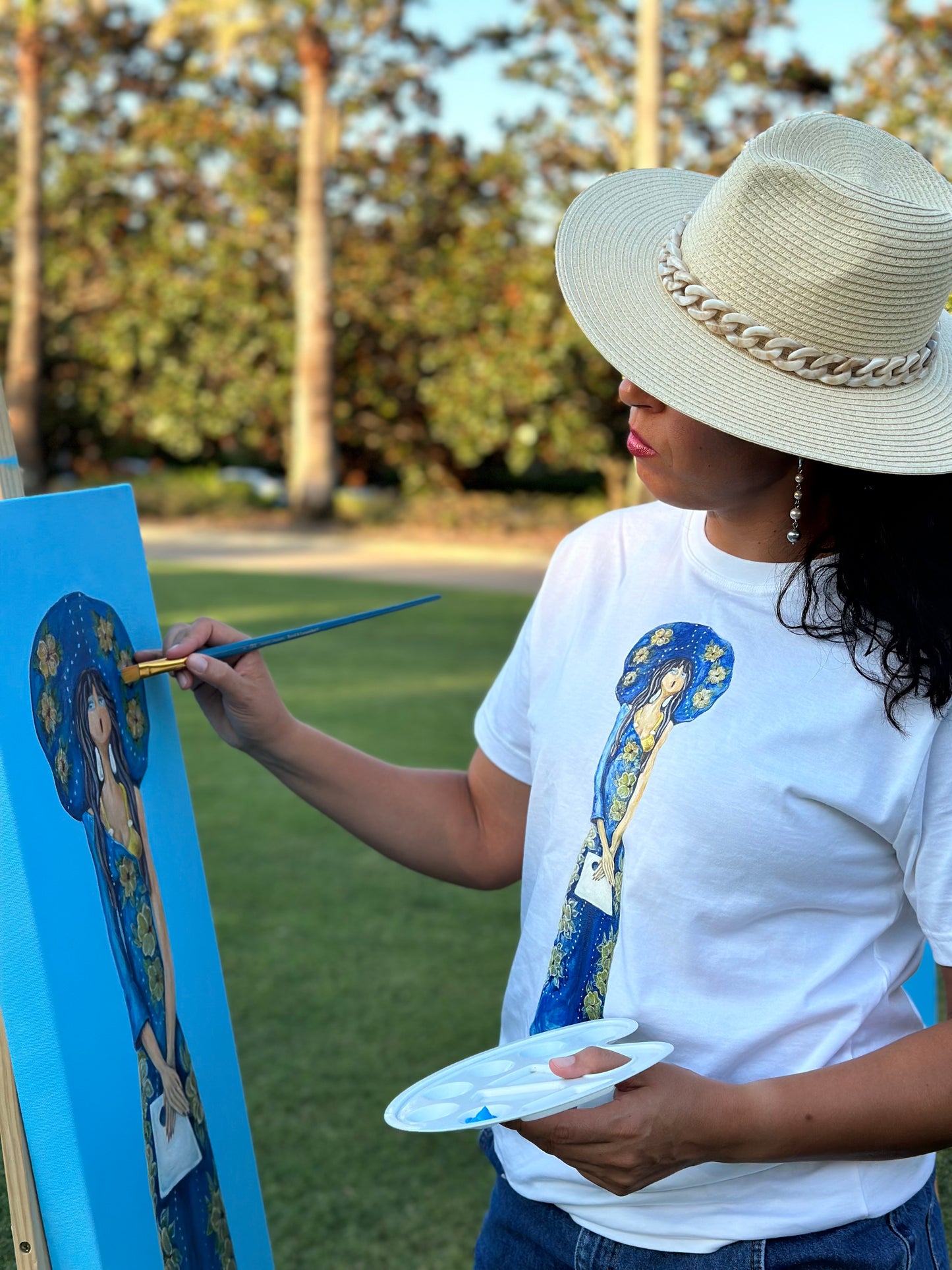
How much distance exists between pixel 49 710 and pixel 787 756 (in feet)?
1.97

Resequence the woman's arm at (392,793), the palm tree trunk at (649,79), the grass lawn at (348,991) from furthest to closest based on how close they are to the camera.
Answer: the palm tree trunk at (649,79), the grass lawn at (348,991), the woman's arm at (392,793)

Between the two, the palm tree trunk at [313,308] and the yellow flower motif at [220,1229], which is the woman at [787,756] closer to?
the yellow flower motif at [220,1229]

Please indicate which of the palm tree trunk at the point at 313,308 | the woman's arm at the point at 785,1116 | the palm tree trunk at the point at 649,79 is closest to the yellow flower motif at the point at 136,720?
the woman's arm at the point at 785,1116

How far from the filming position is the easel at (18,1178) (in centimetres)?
100

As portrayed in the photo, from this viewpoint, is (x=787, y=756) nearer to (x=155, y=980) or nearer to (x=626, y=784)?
(x=626, y=784)

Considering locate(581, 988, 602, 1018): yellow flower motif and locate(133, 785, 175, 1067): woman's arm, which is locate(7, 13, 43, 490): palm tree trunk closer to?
locate(133, 785, 175, 1067): woman's arm

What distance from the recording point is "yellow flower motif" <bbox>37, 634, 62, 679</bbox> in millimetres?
1121

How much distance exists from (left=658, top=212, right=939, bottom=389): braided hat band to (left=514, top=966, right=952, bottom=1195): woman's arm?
0.49 meters

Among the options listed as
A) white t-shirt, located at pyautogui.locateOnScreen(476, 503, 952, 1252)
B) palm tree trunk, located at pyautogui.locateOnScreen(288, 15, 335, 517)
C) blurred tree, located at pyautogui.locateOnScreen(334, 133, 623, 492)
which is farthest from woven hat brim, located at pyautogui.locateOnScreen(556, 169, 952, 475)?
palm tree trunk, located at pyautogui.locateOnScreen(288, 15, 335, 517)

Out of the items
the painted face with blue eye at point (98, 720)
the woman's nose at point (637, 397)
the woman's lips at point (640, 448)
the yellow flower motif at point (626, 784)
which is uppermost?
the woman's nose at point (637, 397)

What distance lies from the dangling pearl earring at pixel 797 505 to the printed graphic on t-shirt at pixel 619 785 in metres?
0.11

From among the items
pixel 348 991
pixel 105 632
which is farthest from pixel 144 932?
pixel 348 991

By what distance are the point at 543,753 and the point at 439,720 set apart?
5418 millimetres

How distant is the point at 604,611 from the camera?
4.36 ft
